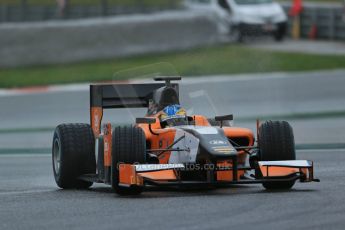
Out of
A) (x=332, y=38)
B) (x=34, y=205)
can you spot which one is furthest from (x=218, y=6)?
(x=34, y=205)

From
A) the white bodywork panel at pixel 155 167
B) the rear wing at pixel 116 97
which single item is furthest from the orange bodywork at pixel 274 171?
the rear wing at pixel 116 97

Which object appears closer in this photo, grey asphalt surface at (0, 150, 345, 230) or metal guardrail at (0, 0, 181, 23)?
grey asphalt surface at (0, 150, 345, 230)

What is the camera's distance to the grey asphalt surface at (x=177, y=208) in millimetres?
9148

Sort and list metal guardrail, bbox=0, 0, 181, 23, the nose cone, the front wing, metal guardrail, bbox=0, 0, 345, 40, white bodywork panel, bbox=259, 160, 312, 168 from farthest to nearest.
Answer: metal guardrail, bbox=0, 0, 345, 40 → metal guardrail, bbox=0, 0, 181, 23 → white bodywork panel, bbox=259, 160, 312, 168 → the front wing → the nose cone

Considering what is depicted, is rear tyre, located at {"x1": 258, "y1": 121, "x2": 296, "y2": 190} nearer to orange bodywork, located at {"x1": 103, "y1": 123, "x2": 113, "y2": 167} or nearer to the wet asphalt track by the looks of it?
the wet asphalt track

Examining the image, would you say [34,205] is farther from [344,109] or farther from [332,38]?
[332,38]

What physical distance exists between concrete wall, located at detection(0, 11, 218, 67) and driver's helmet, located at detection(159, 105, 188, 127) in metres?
15.3

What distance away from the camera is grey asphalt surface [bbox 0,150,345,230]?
9148mm

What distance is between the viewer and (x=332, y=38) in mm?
34469

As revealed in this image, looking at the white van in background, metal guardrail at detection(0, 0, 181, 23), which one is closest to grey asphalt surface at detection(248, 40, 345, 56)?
the white van in background

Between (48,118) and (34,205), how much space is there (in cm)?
1067

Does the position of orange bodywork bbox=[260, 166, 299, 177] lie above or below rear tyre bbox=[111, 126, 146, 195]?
below

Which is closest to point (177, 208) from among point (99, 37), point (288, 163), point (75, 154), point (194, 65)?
point (288, 163)

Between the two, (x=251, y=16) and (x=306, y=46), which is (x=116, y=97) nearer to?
(x=306, y=46)
